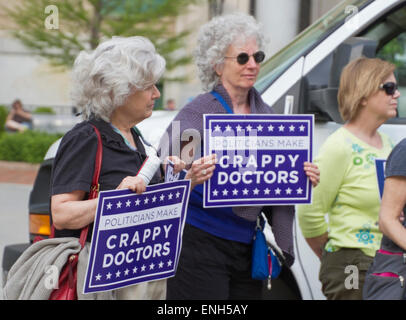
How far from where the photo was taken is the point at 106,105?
2.78 meters

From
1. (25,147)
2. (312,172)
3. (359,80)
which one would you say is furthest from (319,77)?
(25,147)

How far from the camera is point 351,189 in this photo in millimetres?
3465

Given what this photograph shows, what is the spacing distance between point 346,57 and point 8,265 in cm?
223

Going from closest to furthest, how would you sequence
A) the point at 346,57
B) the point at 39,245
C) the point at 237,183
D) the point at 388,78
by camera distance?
the point at 39,245, the point at 237,183, the point at 388,78, the point at 346,57

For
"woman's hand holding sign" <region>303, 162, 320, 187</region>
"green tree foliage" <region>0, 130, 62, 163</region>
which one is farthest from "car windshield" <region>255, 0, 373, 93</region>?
"green tree foliage" <region>0, 130, 62, 163</region>

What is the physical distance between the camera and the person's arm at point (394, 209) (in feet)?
9.24

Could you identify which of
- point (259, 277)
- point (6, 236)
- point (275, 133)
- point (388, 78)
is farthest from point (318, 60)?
point (6, 236)

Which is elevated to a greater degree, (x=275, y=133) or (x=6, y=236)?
(x=275, y=133)

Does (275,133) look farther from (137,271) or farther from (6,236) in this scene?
(6,236)

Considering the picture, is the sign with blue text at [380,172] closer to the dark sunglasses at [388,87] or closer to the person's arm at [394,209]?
the dark sunglasses at [388,87]

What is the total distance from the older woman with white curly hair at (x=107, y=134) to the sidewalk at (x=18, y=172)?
9586 millimetres

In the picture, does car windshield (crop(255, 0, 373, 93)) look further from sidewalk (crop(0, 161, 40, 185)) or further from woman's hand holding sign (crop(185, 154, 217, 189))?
sidewalk (crop(0, 161, 40, 185))

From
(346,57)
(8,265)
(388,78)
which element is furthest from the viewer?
(8,265)

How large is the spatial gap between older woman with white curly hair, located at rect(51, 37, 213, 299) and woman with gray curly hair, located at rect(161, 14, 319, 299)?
491 mm
